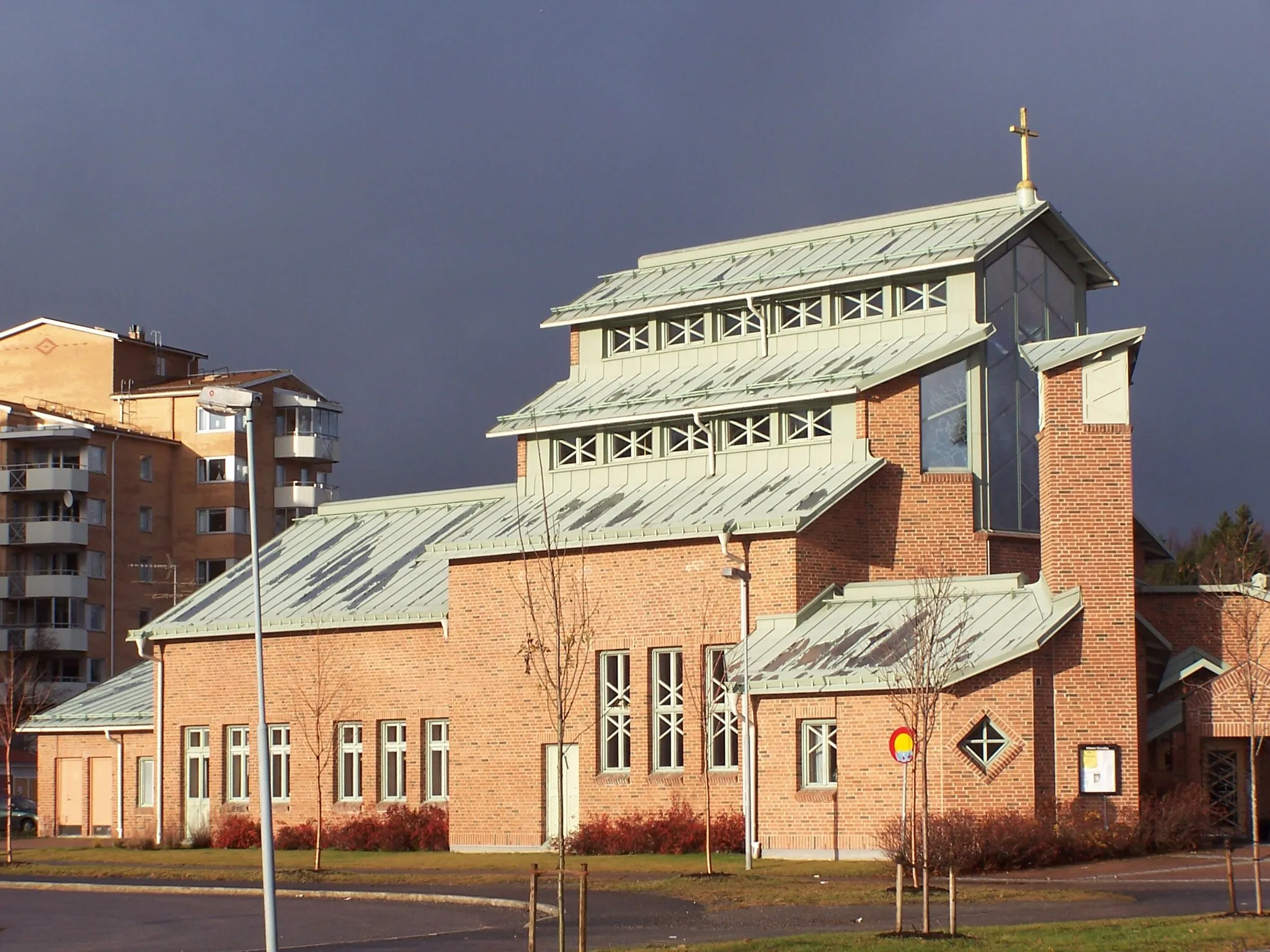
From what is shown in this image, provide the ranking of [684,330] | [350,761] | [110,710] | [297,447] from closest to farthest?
[350,761], [684,330], [110,710], [297,447]

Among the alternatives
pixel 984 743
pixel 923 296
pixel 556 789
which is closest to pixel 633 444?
pixel 923 296

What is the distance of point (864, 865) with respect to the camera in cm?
3188

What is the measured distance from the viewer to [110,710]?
50094mm

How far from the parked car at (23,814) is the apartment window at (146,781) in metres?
12.3

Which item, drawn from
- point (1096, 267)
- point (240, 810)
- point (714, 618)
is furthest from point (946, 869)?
point (240, 810)

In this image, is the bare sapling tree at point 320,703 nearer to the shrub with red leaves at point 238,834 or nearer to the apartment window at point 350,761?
the apartment window at point 350,761

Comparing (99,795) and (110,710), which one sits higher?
(110,710)

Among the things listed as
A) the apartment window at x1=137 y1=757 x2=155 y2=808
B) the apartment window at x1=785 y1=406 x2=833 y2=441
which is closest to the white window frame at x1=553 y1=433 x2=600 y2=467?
the apartment window at x1=785 y1=406 x2=833 y2=441

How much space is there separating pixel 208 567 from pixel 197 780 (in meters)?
44.6

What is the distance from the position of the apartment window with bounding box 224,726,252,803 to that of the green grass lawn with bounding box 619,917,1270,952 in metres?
26.0

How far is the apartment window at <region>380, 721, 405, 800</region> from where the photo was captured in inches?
1668

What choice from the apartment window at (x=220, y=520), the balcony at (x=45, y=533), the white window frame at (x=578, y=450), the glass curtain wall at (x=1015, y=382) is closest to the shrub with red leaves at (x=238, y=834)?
the white window frame at (x=578, y=450)

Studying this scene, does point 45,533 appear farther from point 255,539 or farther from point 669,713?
point 255,539

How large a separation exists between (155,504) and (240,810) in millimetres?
46064
